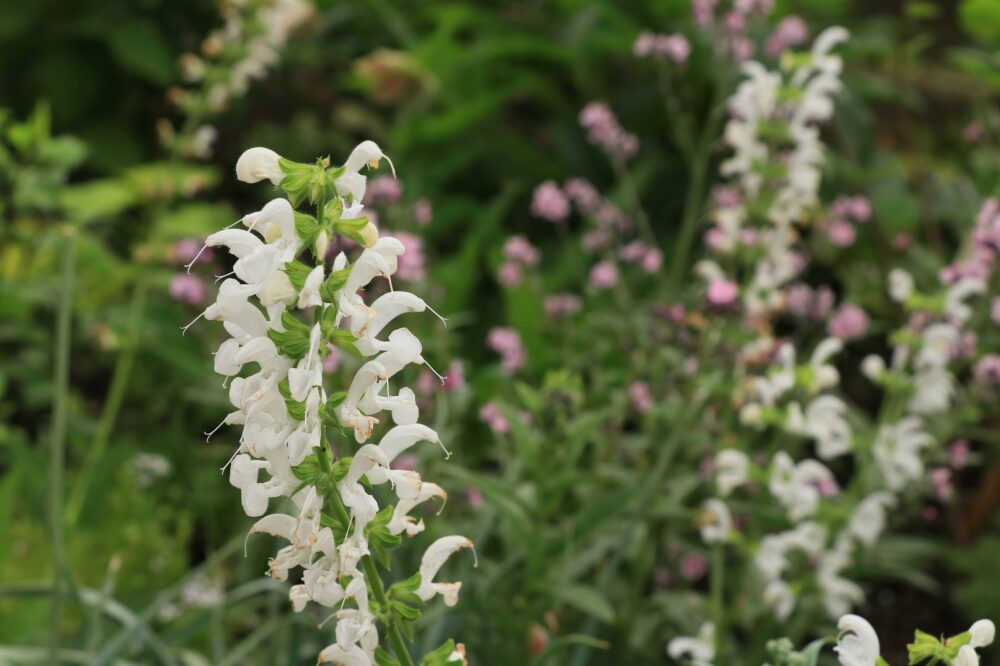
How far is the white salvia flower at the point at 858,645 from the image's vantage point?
48.6 inches

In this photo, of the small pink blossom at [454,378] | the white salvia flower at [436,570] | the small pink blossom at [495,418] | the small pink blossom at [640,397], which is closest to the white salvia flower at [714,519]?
the small pink blossom at [640,397]

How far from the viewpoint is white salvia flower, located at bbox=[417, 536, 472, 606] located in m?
1.28

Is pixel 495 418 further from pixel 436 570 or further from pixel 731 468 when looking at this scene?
pixel 436 570

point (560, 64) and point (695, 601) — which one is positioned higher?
point (560, 64)

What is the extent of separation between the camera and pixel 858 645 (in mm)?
1263

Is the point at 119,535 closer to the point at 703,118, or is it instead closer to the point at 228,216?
the point at 228,216

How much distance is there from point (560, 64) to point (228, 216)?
1577 millimetres

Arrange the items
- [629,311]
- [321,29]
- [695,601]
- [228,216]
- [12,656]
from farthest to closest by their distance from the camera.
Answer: [321,29], [228,216], [629,311], [695,601], [12,656]

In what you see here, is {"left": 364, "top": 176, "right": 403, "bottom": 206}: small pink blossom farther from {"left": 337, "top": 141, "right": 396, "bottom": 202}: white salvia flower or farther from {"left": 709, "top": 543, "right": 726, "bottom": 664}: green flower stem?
{"left": 337, "top": 141, "right": 396, "bottom": 202}: white salvia flower

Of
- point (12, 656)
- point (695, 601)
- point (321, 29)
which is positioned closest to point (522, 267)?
point (695, 601)

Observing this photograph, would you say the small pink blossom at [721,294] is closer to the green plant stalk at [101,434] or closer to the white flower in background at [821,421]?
the white flower in background at [821,421]

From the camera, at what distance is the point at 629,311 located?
10.2 ft

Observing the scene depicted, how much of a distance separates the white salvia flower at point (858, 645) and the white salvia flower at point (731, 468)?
3.45 feet

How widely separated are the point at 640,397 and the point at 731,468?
0.35 metres
